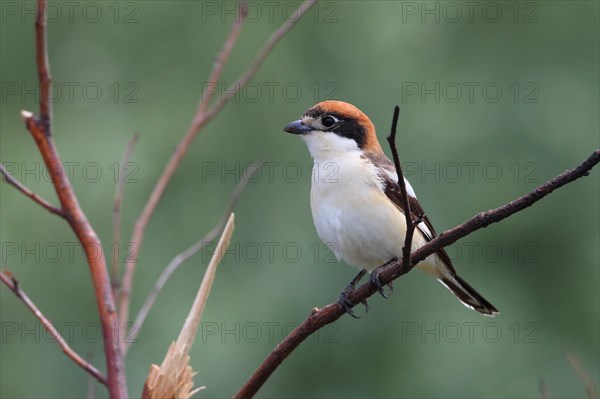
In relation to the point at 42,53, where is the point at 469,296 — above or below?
below

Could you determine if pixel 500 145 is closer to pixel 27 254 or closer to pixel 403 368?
pixel 403 368

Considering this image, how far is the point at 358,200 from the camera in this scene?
3570 millimetres

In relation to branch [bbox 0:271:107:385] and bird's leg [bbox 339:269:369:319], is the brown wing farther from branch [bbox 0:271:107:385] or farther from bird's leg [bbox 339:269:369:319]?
branch [bbox 0:271:107:385]

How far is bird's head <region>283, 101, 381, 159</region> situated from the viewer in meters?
3.82

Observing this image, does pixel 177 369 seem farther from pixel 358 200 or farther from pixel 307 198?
pixel 307 198

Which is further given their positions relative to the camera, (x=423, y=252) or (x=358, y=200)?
(x=358, y=200)

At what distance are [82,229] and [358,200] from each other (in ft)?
5.52

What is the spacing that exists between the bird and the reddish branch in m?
1.59

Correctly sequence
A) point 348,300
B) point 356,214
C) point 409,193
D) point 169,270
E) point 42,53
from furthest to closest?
point 409,193, point 356,214, point 348,300, point 169,270, point 42,53

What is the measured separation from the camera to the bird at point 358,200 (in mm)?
3547

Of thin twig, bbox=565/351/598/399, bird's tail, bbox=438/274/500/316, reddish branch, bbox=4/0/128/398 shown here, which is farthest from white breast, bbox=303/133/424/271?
reddish branch, bbox=4/0/128/398

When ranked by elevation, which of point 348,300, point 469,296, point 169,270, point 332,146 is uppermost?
point 332,146

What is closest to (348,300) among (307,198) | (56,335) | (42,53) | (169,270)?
(169,270)

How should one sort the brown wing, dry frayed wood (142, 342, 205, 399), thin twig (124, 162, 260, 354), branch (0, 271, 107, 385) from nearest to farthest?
branch (0, 271, 107, 385) → dry frayed wood (142, 342, 205, 399) → thin twig (124, 162, 260, 354) → the brown wing
